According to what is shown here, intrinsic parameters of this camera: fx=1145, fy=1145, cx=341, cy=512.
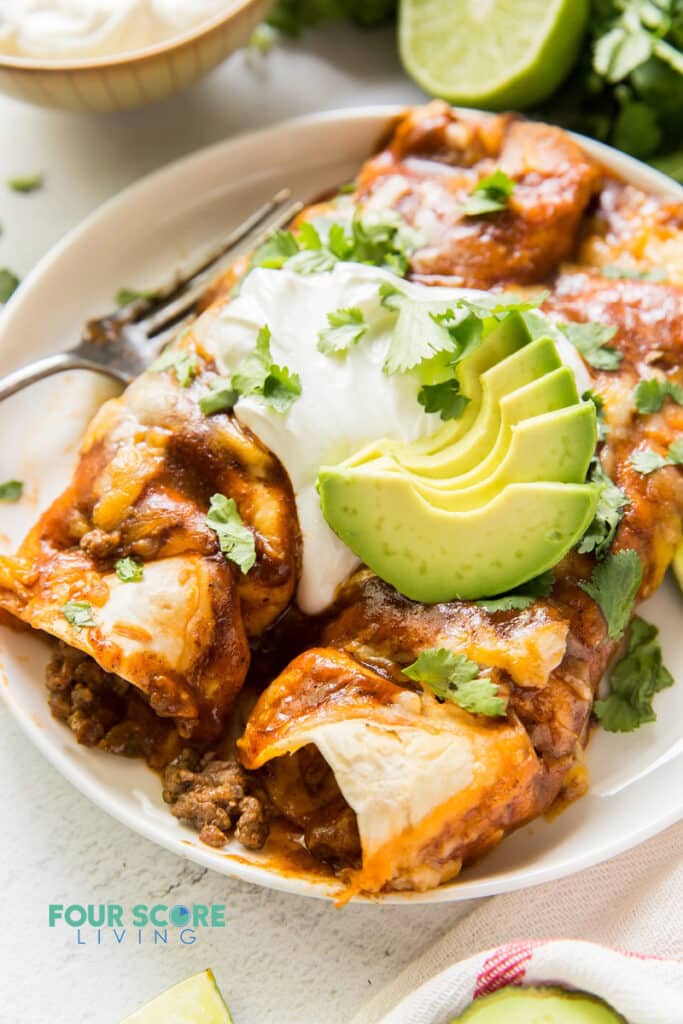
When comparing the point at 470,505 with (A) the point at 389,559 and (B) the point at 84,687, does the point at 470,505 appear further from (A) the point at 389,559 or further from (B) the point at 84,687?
(B) the point at 84,687

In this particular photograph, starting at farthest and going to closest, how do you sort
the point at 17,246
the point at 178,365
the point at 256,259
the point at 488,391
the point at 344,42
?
1. the point at 344,42
2. the point at 17,246
3. the point at 256,259
4. the point at 178,365
5. the point at 488,391

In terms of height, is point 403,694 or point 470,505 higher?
point 470,505

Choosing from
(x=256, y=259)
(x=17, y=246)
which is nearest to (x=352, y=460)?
(x=256, y=259)

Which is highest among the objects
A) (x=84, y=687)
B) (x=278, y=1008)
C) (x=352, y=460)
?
(x=352, y=460)

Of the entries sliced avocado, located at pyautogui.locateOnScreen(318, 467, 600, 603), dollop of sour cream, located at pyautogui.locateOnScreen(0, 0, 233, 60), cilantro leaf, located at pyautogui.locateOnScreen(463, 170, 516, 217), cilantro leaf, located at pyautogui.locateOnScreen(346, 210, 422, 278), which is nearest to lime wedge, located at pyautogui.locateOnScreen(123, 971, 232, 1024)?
sliced avocado, located at pyautogui.locateOnScreen(318, 467, 600, 603)

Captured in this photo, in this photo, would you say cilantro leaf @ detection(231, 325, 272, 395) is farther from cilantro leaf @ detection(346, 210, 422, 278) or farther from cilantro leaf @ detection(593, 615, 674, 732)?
cilantro leaf @ detection(593, 615, 674, 732)

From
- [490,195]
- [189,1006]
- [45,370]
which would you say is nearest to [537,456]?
[490,195]

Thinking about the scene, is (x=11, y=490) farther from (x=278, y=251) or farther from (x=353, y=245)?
(x=353, y=245)
